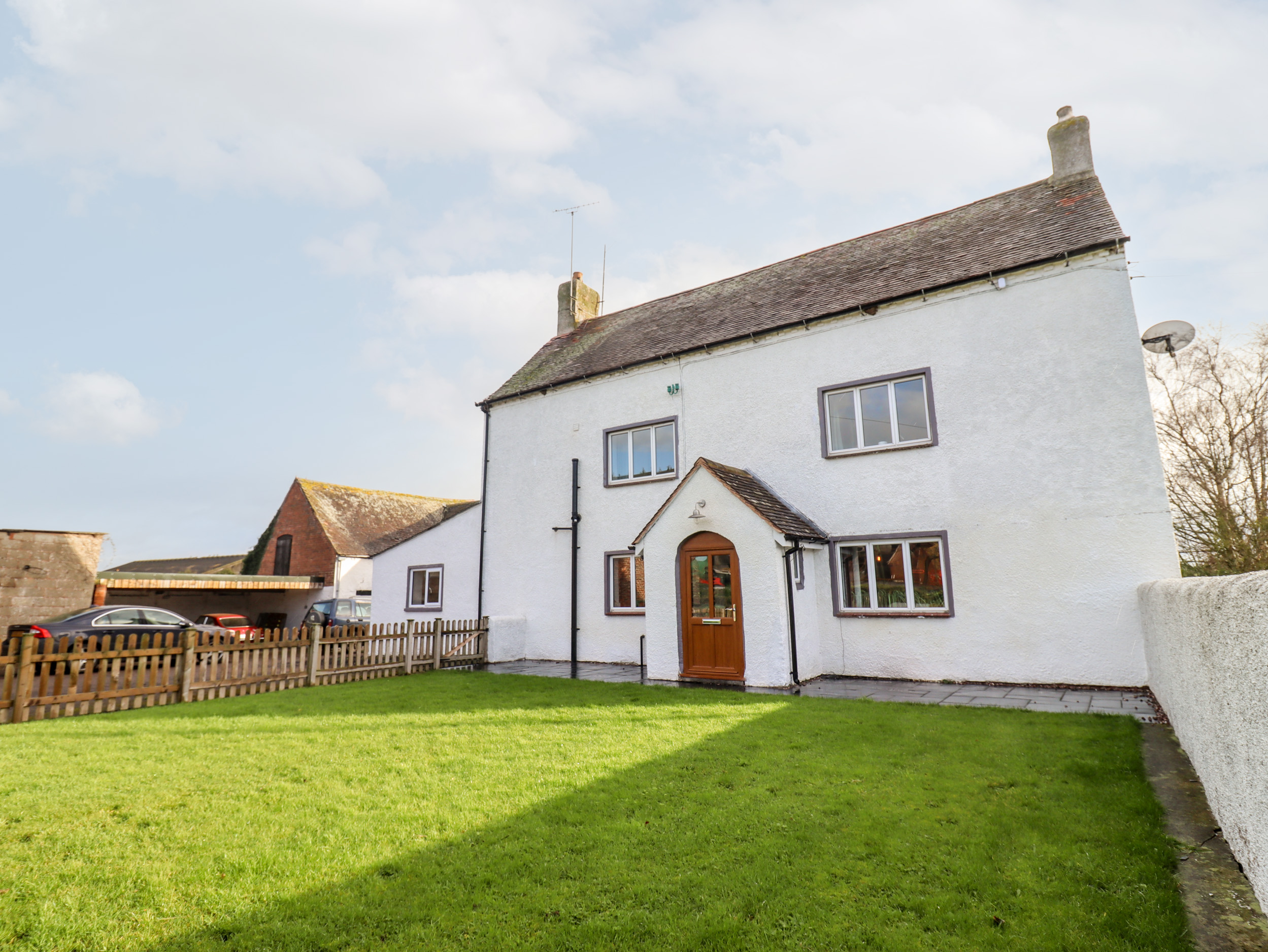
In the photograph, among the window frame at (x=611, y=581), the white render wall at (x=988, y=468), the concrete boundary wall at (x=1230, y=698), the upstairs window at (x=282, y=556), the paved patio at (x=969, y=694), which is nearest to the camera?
the concrete boundary wall at (x=1230, y=698)

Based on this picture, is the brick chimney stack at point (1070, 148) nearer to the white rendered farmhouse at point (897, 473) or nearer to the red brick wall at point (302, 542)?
the white rendered farmhouse at point (897, 473)

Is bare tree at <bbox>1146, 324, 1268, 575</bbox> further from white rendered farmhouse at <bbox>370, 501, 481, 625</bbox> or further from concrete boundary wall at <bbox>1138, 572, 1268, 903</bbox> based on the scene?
white rendered farmhouse at <bbox>370, 501, 481, 625</bbox>

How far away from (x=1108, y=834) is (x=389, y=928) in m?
4.74

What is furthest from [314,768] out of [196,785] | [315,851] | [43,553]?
[43,553]

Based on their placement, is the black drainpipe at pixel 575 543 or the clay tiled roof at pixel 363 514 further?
the clay tiled roof at pixel 363 514

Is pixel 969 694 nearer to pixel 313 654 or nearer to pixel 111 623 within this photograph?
pixel 313 654

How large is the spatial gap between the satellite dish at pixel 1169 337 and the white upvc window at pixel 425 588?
57.7 ft

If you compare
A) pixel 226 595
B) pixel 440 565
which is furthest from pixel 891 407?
pixel 226 595

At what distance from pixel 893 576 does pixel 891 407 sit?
10.7ft

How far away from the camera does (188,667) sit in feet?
37.4

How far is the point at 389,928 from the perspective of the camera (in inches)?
136

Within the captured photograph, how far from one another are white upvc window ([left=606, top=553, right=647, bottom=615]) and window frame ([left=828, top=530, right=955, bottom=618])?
4.60 m

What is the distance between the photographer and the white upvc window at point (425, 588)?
19562 mm

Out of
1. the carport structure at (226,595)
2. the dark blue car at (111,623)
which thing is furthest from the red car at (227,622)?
the dark blue car at (111,623)
